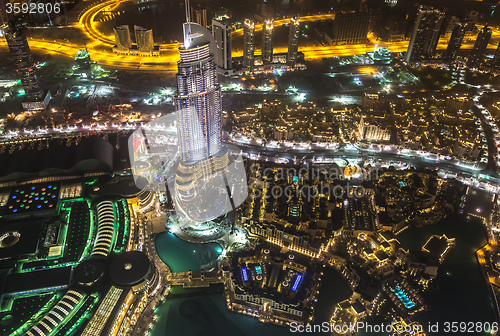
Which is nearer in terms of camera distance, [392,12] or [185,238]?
[185,238]

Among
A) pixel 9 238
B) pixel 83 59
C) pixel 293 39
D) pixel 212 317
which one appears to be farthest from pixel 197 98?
pixel 83 59

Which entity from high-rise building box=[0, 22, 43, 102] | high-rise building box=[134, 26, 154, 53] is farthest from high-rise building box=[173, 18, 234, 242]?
high-rise building box=[134, 26, 154, 53]

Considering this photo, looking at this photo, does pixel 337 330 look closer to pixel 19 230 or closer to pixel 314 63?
pixel 19 230

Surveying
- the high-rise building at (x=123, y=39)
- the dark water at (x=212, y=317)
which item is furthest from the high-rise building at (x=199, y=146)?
the high-rise building at (x=123, y=39)

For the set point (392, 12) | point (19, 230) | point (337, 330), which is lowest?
point (337, 330)

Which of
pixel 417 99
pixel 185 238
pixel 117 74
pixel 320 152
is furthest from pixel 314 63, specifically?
pixel 185 238

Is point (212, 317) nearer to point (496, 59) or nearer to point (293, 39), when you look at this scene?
point (293, 39)
